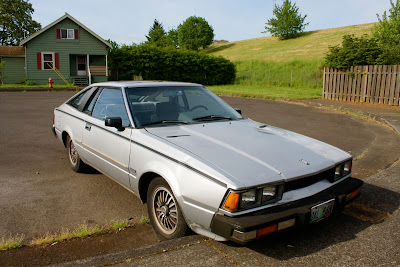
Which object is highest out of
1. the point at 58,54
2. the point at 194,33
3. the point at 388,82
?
the point at 194,33

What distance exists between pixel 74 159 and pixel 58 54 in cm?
2752

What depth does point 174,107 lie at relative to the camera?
4191 mm

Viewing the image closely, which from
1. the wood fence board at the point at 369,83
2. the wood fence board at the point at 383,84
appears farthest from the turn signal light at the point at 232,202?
the wood fence board at the point at 369,83

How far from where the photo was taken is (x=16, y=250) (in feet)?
9.87

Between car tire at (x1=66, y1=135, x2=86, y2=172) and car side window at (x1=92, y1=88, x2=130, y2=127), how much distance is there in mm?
914

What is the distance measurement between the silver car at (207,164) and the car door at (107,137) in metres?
0.01

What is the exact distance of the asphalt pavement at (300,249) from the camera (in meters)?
2.64

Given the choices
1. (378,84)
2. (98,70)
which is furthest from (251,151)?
(98,70)

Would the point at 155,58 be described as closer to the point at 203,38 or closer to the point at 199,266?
the point at 199,266

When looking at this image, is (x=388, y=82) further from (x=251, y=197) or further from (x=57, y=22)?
(x=57, y=22)

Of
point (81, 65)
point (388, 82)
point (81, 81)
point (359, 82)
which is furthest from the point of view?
point (81, 65)

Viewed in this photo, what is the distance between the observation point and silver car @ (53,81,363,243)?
2.62 meters

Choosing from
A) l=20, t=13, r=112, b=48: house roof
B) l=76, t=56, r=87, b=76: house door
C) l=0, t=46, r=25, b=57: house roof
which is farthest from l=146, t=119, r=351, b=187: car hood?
l=0, t=46, r=25, b=57: house roof

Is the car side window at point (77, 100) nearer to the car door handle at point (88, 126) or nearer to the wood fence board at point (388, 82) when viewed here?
the car door handle at point (88, 126)
